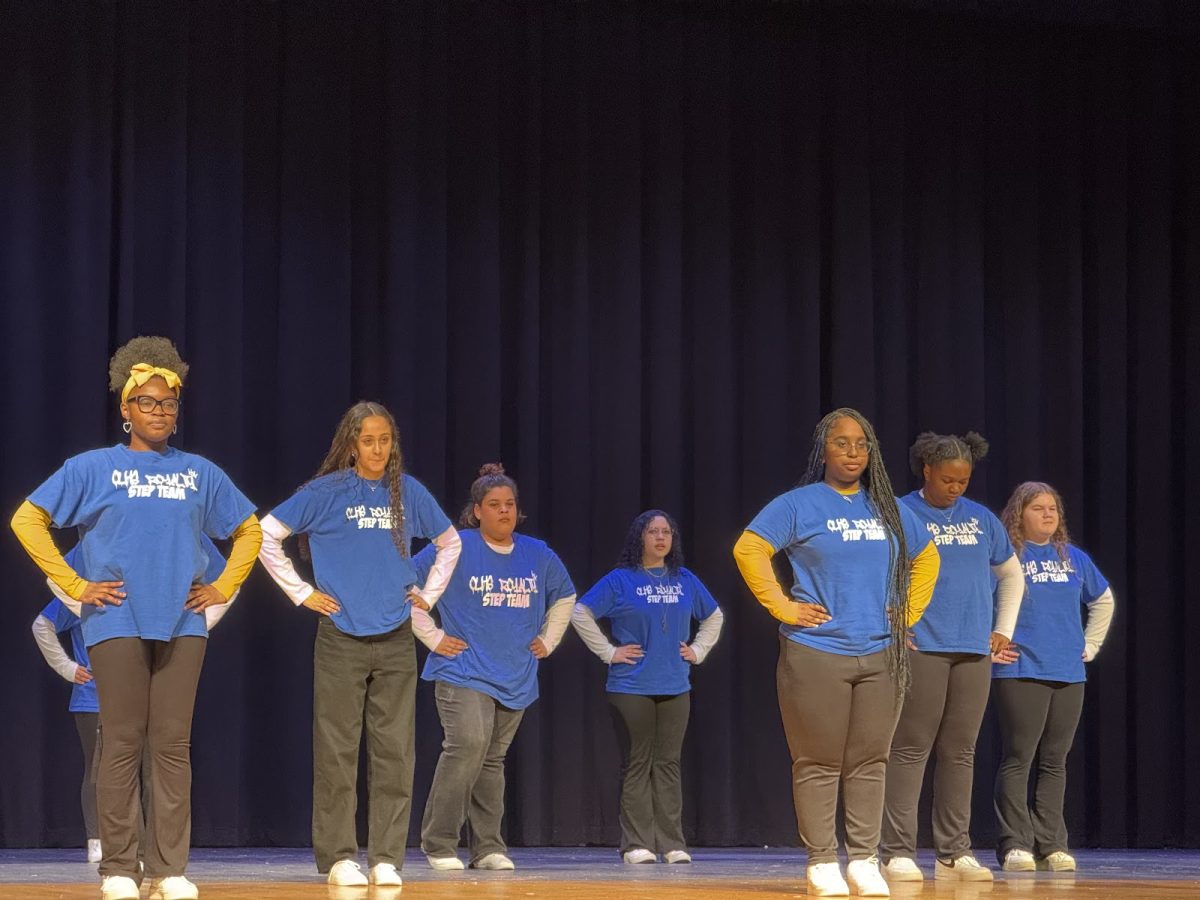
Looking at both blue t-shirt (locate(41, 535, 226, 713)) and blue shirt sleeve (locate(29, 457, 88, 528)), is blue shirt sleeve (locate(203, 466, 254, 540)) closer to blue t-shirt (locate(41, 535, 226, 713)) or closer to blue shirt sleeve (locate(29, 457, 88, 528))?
blue shirt sleeve (locate(29, 457, 88, 528))

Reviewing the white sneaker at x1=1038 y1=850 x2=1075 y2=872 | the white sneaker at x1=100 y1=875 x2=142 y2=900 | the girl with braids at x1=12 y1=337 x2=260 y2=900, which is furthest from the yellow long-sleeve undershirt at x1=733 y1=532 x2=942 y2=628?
the white sneaker at x1=1038 y1=850 x2=1075 y2=872

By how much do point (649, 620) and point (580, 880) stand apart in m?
2.14

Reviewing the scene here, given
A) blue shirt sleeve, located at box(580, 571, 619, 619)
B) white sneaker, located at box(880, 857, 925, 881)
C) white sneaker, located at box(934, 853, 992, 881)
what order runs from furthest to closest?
blue shirt sleeve, located at box(580, 571, 619, 619), white sneaker, located at box(934, 853, 992, 881), white sneaker, located at box(880, 857, 925, 881)

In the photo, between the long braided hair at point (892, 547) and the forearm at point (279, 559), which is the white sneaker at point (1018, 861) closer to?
the long braided hair at point (892, 547)

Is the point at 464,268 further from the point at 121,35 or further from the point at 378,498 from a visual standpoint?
the point at 378,498

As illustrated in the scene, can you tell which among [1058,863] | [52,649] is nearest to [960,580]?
[1058,863]

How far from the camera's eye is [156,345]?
4.72 m

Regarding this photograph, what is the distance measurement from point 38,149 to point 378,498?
11.8ft

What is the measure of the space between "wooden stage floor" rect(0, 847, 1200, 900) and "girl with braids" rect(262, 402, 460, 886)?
0.71 ft

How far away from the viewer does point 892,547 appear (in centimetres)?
507

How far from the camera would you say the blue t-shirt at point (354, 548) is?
17.5ft

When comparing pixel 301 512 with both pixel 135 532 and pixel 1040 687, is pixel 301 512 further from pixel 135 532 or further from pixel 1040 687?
pixel 1040 687

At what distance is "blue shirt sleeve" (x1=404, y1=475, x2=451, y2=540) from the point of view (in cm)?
556

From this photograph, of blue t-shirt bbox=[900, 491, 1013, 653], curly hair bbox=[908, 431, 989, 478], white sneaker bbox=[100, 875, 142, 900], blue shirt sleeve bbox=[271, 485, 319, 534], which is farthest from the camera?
curly hair bbox=[908, 431, 989, 478]
